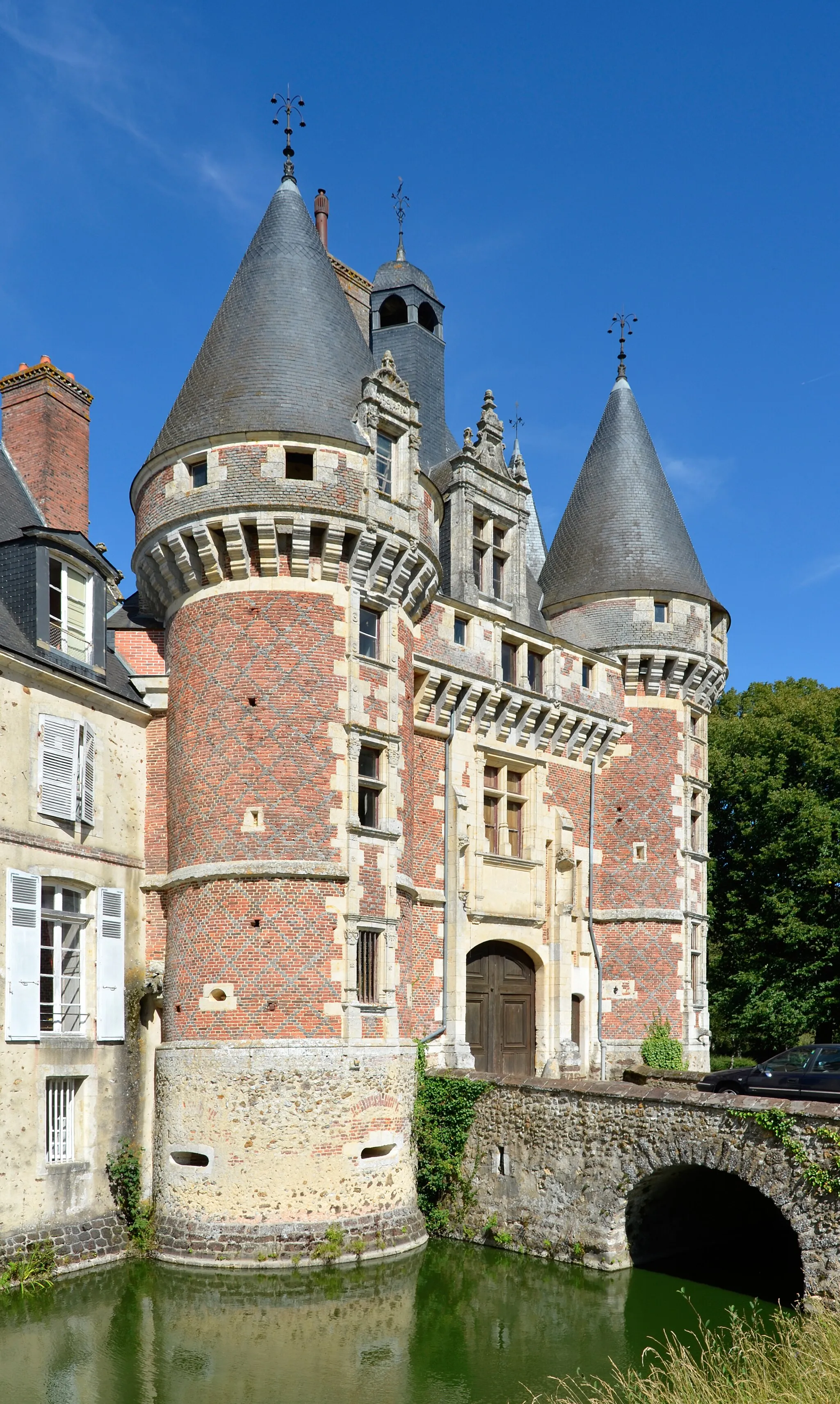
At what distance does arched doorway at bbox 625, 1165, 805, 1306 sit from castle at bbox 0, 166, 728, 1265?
10.9 feet

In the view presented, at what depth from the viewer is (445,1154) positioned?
1830cm

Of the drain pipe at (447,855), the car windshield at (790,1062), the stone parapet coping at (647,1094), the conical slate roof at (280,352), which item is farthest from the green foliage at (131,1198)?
the conical slate roof at (280,352)

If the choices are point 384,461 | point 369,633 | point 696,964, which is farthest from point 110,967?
point 696,964

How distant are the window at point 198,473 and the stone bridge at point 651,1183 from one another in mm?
9620

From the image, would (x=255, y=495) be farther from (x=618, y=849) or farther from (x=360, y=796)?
(x=618, y=849)

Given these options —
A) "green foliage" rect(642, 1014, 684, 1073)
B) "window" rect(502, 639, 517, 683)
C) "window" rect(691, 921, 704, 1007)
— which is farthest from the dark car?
"window" rect(502, 639, 517, 683)

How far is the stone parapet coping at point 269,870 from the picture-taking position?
664 inches

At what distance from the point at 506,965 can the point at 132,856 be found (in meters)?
7.72

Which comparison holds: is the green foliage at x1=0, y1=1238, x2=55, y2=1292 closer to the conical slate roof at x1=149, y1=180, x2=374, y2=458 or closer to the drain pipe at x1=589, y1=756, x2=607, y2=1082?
the conical slate roof at x1=149, y1=180, x2=374, y2=458

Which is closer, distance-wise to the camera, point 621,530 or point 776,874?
point 621,530

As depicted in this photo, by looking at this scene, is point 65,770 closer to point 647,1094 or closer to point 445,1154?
point 445,1154

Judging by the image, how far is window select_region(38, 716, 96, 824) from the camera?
1634cm

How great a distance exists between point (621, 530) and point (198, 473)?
33.9 feet

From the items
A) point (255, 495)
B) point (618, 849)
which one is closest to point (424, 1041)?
point (618, 849)
